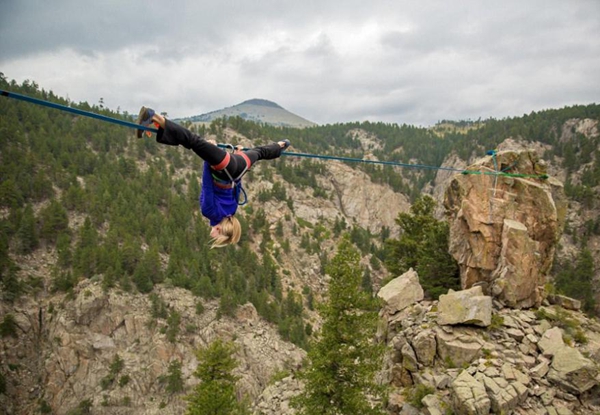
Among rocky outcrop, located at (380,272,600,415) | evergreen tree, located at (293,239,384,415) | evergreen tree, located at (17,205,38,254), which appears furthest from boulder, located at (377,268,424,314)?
evergreen tree, located at (17,205,38,254)

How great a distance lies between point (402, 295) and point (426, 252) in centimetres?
687

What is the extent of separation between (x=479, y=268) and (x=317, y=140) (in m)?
132

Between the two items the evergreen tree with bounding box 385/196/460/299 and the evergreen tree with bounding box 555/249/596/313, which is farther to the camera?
the evergreen tree with bounding box 555/249/596/313

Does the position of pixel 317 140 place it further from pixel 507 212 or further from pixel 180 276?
pixel 507 212

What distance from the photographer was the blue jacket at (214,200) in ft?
18.7

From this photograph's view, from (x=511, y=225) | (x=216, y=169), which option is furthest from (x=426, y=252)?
(x=216, y=169)

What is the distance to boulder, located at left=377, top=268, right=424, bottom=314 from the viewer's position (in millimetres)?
18328

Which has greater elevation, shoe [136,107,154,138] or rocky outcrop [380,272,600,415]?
shoe [136,107,154,138]

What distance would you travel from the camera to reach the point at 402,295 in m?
18.4

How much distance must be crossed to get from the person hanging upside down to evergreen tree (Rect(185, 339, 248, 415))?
14209 millimetres

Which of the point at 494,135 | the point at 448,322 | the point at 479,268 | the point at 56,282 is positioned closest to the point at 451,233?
the point at 479,268

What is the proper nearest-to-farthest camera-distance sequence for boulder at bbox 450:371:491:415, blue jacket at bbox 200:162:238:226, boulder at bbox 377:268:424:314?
→ 1. blue jacket at bbox 200:162:238:226
2. boulder at bbox 450:371:491:415
3. boulder at bbox 377:268:424:314

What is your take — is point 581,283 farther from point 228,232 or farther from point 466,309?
point 228,232

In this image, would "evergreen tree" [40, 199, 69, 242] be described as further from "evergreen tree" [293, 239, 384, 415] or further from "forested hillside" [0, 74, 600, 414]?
"evergreen tree" [293, 239, 384, 415]
